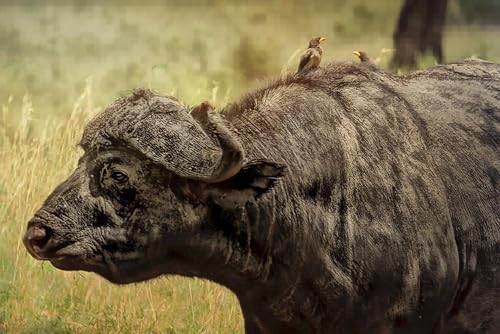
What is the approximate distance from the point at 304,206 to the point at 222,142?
1.57ft

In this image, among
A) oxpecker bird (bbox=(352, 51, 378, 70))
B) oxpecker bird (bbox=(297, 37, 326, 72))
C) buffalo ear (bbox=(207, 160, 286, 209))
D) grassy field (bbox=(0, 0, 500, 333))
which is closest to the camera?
buffalo ear (bbox=(207, 160, 286, 209))

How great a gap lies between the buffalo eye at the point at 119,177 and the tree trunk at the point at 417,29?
726 cm

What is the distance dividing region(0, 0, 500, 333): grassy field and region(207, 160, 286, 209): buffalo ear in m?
2.45

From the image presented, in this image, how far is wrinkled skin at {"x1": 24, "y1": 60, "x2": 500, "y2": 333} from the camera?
3.78 metres

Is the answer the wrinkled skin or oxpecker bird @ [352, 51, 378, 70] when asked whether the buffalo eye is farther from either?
oxpecker bird @ [352, 51, 378, 70]

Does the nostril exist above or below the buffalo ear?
below

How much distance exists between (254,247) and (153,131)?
0.55m

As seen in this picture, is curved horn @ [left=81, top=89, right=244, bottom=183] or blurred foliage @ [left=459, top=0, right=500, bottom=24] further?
blurred foliage @ [left=459, top=0, right=500, bottom=24]

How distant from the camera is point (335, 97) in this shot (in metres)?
4.26

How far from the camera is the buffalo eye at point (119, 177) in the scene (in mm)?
3789

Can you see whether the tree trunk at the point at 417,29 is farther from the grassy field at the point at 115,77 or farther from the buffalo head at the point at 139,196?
the buffalo head at the point at 139,196

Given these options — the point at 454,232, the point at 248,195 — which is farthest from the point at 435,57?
the point at 248,195

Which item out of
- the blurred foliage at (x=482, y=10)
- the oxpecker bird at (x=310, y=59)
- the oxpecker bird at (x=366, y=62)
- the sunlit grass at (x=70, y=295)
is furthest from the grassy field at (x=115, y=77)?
the oxpecker bird at (x=310, y=59)

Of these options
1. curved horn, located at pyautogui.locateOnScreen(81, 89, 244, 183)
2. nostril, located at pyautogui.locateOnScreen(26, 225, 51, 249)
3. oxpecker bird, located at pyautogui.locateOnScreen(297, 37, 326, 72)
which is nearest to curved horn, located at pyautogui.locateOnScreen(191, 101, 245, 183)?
curved horn, located at pyautogui.locateOnScreen(81, 89, 244, 183)
